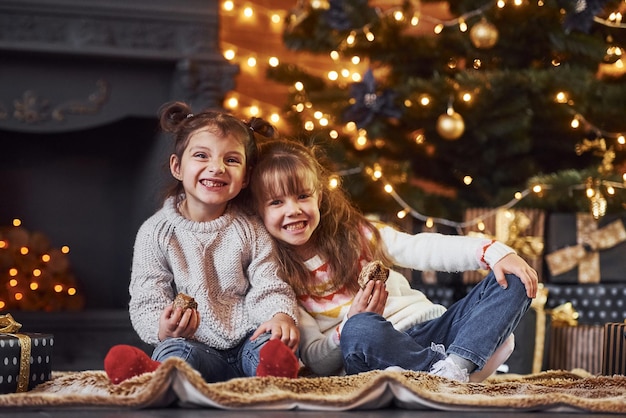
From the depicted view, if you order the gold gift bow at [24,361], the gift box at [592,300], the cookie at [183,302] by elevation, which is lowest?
the gold gift bow at [24,361]

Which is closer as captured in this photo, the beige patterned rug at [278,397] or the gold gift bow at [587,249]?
the beige patterned rug at [278,397]

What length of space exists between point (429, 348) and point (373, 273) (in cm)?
16

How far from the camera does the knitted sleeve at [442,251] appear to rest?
5.79 feet

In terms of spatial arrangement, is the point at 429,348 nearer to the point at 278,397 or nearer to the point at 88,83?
the point at 278,397

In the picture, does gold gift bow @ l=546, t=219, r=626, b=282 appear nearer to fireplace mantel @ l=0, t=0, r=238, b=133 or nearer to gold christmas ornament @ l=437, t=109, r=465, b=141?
gold christmas ornament @ l=437, t=109, r=465, b=141

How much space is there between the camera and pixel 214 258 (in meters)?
1.81

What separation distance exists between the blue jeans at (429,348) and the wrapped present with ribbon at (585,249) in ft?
2.93

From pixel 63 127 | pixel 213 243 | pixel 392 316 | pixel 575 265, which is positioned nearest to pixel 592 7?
pixel 575 265

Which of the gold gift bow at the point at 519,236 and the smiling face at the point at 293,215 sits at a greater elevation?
the gold gift bow at the point at 519,236

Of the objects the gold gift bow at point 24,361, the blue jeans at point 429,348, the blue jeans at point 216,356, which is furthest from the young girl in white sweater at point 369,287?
the gold gift bow at point 24,361

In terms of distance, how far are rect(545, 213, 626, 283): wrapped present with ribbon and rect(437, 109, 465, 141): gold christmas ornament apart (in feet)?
1.11

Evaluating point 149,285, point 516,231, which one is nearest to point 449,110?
point 516,231

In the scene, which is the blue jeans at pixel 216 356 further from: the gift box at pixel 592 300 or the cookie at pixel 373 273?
the gift box at pixel 592 300

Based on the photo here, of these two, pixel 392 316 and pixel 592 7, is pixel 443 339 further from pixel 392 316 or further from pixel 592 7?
pixel 592 7
